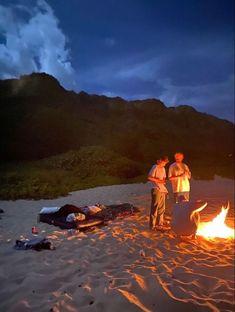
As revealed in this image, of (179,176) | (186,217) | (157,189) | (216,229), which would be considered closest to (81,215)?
(157,189)

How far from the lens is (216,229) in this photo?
20.7 feet

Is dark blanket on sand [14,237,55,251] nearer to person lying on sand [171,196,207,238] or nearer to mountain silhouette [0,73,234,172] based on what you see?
mountain silhouette [0,73,234,172]

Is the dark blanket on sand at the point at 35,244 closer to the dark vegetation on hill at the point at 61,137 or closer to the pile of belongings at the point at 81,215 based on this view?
the pile of belongings at the point at 81,215

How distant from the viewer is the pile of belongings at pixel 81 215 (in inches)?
183

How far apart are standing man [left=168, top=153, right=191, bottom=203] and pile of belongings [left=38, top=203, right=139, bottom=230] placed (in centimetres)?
93

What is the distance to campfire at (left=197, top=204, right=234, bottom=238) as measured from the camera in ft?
19.6

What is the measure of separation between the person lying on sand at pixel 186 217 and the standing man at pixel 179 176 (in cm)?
50

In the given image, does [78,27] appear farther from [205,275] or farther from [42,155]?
[205,275]

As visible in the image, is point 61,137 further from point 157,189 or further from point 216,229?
point 216,229

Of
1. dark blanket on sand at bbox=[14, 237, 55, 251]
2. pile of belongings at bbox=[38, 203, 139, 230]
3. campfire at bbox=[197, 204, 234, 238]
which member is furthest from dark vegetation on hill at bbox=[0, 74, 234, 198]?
campfire at bbox=[197, 204, 234, 238]

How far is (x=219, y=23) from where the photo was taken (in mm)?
7605

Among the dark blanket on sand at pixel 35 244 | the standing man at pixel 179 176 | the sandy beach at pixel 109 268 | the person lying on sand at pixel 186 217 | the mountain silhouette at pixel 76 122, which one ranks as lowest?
the sandy beach at pixel 109 268

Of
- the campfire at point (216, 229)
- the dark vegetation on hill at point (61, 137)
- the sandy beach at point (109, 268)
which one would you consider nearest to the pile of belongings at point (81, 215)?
the sandy beach at point (109, 268)

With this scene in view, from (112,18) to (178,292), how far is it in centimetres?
370
